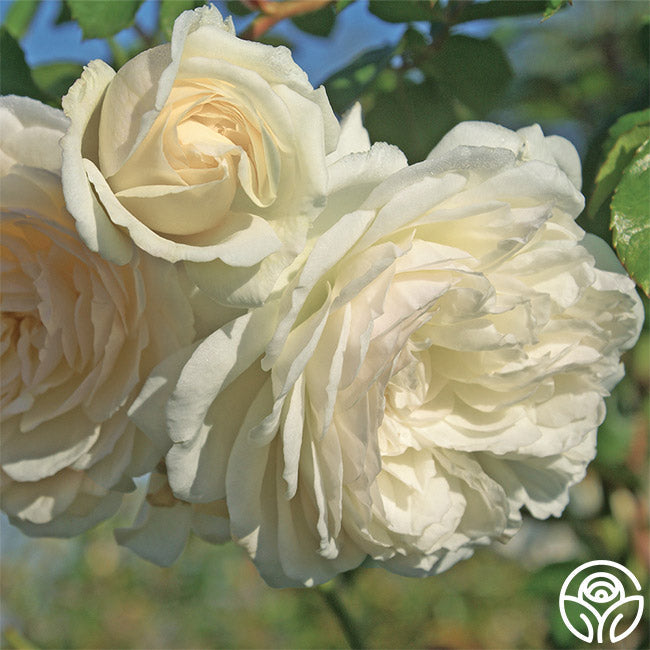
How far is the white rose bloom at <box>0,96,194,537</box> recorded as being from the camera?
470 mm

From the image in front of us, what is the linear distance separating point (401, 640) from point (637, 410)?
1.51 metres

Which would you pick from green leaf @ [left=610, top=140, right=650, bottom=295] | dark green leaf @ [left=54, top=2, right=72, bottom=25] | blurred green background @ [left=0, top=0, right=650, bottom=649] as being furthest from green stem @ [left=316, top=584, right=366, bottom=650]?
dark green leaf @ [left=54, top=2, right=72, bottom=25]

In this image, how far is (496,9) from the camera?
0.72m

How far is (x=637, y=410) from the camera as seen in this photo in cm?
118

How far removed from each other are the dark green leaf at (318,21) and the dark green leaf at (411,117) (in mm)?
98

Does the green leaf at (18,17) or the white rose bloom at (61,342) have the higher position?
the green leaf at (18,17)

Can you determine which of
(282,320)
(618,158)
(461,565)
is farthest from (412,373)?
(461,565)

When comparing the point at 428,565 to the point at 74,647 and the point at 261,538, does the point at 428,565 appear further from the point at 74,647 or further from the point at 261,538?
the point at 74,647

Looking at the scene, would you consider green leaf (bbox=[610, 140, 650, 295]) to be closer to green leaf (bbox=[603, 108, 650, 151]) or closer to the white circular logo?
green leaf (bbox=[603, 108, 650, 151])

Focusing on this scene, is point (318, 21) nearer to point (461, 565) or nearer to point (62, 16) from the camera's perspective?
point (62, 16)

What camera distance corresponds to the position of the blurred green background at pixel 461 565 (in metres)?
0.76

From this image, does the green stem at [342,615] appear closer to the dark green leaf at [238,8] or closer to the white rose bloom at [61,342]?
the white rose bloom at [61,342]

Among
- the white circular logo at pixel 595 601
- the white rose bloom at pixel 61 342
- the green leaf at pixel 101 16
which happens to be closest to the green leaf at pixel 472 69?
the green leaf at pixel 101 16

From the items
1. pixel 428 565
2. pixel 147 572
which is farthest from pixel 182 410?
pixel 147 572
